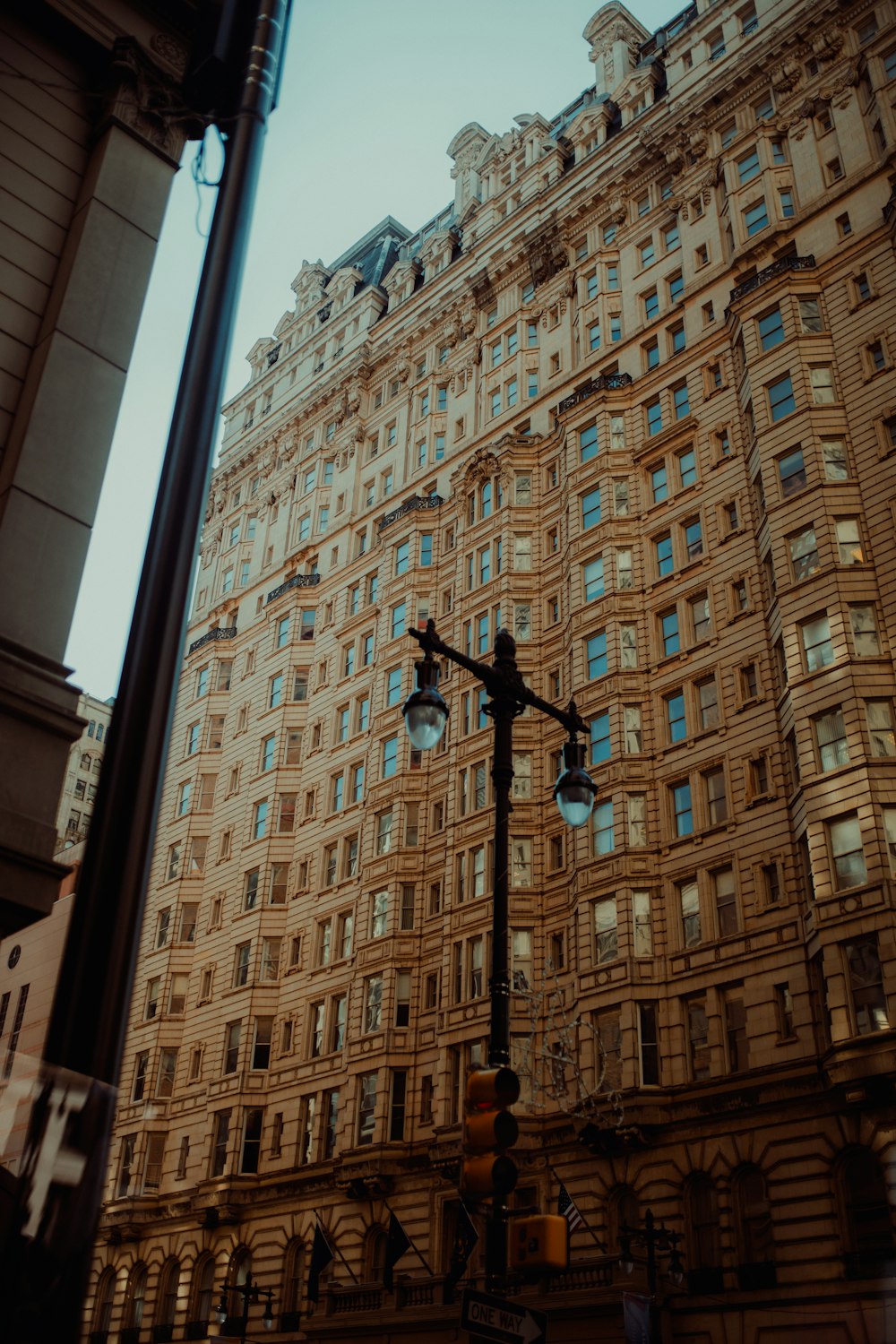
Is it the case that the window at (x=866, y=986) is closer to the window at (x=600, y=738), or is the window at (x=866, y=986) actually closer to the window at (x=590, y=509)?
the window at (x=600, y=738)

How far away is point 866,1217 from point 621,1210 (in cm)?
739

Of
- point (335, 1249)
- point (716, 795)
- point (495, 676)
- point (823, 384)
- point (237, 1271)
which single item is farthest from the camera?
point (237, 1271)

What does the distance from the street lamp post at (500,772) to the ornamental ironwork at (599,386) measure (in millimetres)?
32760

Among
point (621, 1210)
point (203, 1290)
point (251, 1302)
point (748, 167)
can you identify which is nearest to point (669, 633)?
point (621, 1210)

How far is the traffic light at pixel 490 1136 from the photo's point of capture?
8.74m

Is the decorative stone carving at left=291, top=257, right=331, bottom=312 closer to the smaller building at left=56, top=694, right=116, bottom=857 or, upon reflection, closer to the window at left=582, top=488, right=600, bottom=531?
the smaller building at left=56, top=694, right=116, bottom=857

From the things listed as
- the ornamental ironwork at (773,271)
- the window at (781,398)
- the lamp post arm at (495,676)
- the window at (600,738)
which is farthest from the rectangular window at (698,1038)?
the ornamental ironwork at (773,271)

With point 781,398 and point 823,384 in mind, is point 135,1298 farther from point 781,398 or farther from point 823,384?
point 823,384

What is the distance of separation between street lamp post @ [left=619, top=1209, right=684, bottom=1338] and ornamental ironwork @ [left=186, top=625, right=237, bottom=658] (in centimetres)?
4028

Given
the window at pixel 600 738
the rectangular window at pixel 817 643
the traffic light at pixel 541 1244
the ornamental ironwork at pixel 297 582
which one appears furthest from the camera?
the ornamental ironwork at pixel 297 582

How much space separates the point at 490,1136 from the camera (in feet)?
28.8

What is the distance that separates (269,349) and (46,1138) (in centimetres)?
7921

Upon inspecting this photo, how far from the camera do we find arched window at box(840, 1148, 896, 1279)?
84.0 ft

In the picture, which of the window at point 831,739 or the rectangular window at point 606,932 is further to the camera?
the rectangular window at point 606,932
